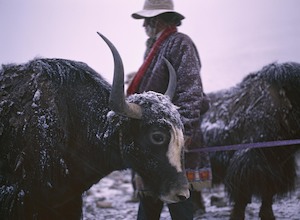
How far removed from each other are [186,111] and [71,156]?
938 mm

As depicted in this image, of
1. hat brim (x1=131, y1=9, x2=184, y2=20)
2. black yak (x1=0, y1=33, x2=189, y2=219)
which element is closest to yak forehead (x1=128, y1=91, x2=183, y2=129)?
black yak (x1=0, y1=33, x2=189, y2=219)

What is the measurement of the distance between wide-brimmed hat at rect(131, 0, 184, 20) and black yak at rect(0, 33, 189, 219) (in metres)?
0.85

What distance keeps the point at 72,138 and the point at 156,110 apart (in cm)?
62

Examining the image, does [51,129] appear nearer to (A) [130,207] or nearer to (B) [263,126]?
(B) [263,126]

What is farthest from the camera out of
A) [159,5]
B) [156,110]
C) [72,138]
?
[159,5]

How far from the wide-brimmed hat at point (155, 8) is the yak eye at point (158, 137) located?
1.18 meters

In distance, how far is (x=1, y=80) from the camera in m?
2.38

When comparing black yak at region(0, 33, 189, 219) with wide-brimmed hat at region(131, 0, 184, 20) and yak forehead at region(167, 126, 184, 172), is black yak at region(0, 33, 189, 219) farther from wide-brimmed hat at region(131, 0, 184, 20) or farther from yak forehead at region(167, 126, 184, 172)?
wide-brimmed hat at region(131, 0, 184, 20)

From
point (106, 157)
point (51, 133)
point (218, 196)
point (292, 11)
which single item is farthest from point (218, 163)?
point (292, 11)

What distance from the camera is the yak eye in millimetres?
2098

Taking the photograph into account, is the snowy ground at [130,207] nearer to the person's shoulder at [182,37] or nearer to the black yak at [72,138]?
the black yak at [72,138]

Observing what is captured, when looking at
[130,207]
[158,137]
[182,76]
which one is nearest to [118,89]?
[158,137]

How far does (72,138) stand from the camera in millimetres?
2244

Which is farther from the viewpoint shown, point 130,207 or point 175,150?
point 130,207
